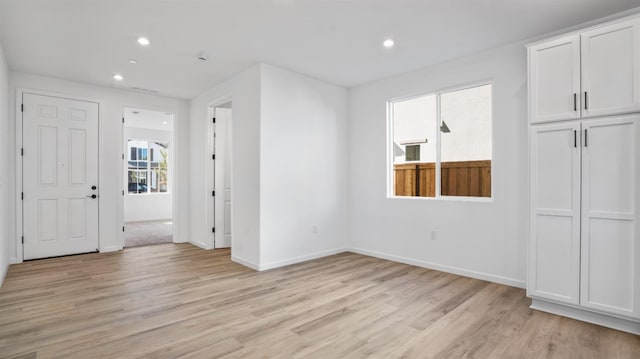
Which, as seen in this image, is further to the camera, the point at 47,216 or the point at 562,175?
the point at 47,216

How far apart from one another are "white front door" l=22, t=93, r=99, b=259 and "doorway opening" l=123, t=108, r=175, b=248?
3.37 meters

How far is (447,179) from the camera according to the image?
14.0 feet

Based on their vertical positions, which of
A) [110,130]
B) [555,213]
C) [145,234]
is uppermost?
[110,130]

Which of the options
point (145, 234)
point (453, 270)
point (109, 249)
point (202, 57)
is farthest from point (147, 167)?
point (453, 270)

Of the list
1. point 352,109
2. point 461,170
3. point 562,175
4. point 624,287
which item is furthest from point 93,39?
point 624,287

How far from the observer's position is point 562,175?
280 centimetres

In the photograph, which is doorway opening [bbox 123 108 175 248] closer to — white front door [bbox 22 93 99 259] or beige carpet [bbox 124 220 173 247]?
beige carpet [bbox 124 220 173 247]

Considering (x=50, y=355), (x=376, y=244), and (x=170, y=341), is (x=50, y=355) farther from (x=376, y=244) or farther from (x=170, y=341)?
(x=376, y=244)

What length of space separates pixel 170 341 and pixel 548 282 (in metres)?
3.16

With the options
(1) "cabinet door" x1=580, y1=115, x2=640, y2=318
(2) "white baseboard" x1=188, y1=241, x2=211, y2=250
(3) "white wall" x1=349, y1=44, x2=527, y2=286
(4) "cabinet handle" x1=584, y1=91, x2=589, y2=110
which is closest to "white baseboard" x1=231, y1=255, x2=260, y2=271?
(2) "white baseboard" x1=188, y1=241, x2=211, y2=250

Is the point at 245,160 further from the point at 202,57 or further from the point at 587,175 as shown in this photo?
the point at 587,175

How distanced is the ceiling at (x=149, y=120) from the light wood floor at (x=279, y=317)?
4517 mm

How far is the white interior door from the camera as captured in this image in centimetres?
567

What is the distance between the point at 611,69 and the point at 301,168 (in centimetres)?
341
